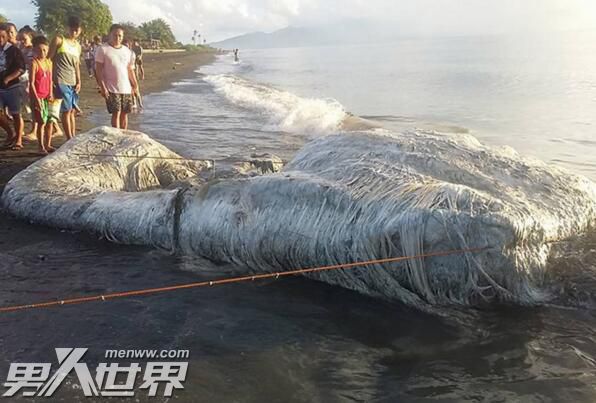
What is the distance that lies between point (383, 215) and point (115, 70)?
6.33 metres

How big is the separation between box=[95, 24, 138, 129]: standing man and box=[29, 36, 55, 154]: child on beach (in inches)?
30.2

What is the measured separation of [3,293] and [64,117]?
5.78 metres

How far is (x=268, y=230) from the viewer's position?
171 inches

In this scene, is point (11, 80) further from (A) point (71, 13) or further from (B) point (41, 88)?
(A) point (71, 13)

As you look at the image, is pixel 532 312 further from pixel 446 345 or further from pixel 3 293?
pixel 3 293

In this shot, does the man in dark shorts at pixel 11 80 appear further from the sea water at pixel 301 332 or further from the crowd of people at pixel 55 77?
the sea water at pixel 301 332

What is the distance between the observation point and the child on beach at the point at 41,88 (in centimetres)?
830

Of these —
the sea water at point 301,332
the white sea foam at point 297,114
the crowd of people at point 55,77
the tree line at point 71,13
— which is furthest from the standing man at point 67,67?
the tree line at point 71,13

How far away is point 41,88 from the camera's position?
843cm

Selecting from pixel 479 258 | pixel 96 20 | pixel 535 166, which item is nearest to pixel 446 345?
pixel 479 258

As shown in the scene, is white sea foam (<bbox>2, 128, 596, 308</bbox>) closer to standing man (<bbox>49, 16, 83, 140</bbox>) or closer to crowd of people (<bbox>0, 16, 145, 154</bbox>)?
crowd of people (<bbox>0, 16, 145, 154</bbox>)

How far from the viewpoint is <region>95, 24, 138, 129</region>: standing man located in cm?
855

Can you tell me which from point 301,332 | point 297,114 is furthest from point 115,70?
point 301,332

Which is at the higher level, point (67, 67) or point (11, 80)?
point (67, 67)
